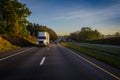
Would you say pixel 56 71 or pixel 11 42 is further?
pixel 11 42

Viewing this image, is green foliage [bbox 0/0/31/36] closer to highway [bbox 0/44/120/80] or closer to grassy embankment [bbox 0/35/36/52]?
grassy embankment [bbox 0/35/36/52]

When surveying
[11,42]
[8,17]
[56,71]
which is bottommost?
[56,71]

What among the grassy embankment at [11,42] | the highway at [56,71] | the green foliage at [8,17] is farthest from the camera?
the green foliage at [8,17]

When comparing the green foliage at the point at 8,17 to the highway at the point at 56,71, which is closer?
the highway at the point at 56,71

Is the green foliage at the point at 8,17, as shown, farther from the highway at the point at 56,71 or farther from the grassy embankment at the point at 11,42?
the highway at the point at 56,71

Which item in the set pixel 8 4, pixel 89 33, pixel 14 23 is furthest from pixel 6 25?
pixel 89 33

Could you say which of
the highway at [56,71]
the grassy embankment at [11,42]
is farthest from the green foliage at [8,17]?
the highway at [56,71]

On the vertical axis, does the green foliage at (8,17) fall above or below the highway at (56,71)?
above

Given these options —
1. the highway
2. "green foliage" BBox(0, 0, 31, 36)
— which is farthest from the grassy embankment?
the highway

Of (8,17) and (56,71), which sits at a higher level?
(8,17)

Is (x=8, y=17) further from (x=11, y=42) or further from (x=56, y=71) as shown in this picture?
(x=56, y=71)

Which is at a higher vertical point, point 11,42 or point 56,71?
point 11,42

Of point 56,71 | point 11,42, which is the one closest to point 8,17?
point 11,42

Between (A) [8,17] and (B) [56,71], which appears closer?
(B) [56,71]
